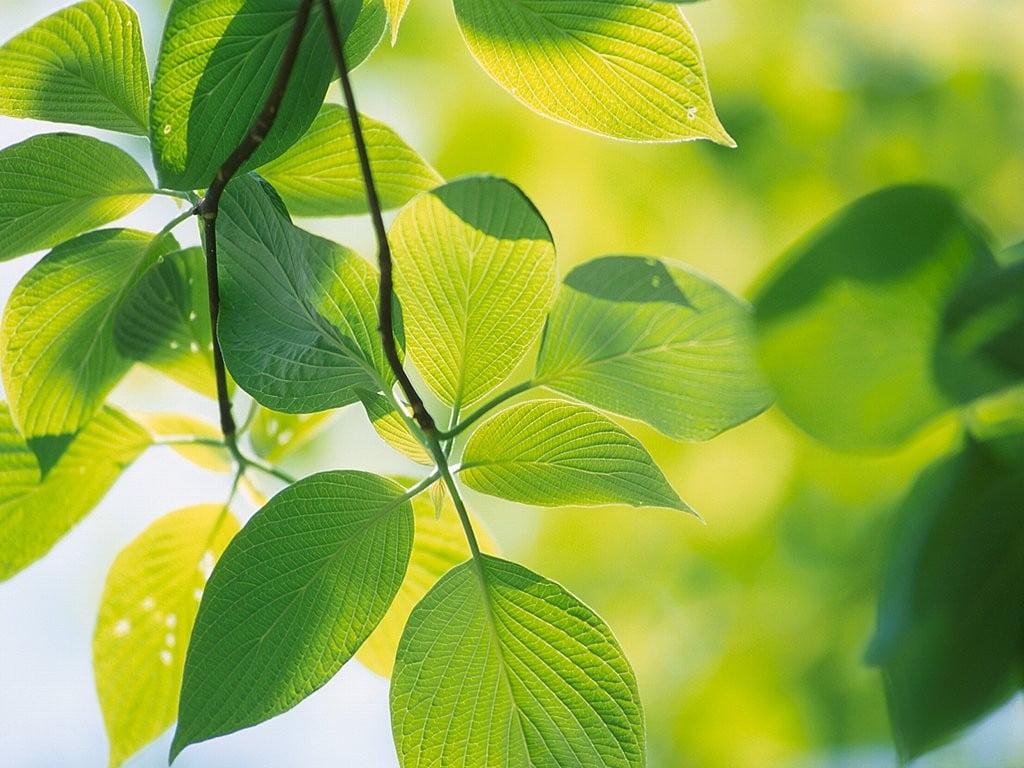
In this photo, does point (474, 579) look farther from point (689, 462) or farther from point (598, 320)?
point (689, 462)

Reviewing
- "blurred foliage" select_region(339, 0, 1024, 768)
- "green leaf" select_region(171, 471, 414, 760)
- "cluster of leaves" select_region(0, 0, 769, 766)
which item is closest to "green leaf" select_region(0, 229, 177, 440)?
"cluster of leaves" select_region(0, 0, 769, 766)

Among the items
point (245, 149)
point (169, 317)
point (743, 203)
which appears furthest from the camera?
point (743, 203)

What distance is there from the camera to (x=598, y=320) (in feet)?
0.95

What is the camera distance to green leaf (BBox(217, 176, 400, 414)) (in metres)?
0.27

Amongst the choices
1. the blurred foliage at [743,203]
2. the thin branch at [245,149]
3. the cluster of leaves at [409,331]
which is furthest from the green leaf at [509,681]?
the blurred foliage at [743,203]

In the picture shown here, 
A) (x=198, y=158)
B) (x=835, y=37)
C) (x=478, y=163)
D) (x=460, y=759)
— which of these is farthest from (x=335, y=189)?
(x=835, y=37)

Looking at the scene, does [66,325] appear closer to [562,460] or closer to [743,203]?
[562,460]

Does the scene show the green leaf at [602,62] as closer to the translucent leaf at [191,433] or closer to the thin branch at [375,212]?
the thin branch at [375,212]

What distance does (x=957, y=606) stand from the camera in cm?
15

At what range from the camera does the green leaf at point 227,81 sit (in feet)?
0.85

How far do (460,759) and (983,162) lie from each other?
1183mm

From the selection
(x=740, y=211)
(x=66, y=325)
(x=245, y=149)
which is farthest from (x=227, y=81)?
(x=740, y=211)

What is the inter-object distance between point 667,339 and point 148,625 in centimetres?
27

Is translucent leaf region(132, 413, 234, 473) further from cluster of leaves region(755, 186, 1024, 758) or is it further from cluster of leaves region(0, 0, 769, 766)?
cluster of leaves region(755, 186, 1024, 758)
